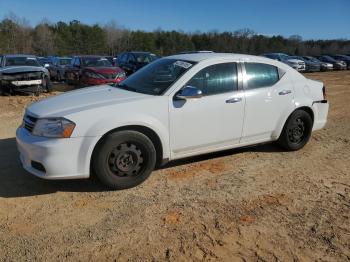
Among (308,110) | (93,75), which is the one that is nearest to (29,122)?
(308,110)

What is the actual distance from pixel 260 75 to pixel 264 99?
0.38 meters

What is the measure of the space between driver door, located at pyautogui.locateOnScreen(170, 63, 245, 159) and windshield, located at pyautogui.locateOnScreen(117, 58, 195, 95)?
0.24 m

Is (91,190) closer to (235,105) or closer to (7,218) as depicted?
(7,218)

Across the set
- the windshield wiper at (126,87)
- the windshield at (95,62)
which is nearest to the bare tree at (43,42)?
the windshield at (95,62)

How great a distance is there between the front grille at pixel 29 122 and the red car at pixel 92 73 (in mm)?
8580

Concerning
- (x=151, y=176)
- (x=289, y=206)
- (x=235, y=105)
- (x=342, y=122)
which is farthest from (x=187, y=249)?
(x=342, y=122)

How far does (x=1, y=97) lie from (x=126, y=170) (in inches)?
375

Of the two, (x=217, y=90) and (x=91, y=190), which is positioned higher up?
(x=217, y=90)

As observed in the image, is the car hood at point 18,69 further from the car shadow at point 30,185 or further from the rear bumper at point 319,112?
the rear bumper at point 319,112

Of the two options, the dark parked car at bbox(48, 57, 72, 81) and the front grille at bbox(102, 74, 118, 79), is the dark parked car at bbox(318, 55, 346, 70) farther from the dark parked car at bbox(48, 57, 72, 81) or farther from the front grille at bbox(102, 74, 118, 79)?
the front grille at bbox(102, 74, 118, 79)

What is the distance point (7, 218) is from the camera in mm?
3871

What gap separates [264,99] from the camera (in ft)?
18.0

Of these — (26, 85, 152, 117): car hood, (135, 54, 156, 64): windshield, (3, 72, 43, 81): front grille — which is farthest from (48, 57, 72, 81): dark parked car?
(26, 85, 152, 117): car hood

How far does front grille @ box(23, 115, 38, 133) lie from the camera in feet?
14.5
